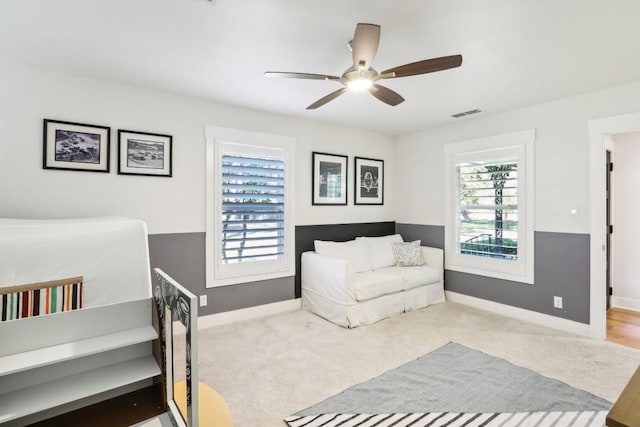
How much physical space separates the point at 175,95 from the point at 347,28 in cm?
213

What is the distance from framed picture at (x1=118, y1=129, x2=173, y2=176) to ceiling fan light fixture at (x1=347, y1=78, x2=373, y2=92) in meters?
2.09

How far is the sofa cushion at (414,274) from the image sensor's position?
405cm

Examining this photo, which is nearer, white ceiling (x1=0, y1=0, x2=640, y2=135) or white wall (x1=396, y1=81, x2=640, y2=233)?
white ceiling (x1=0, y1=0, x2=640, y2=135)

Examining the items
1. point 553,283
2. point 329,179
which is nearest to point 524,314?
point 553,283

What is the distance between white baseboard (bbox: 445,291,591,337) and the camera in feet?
11.1

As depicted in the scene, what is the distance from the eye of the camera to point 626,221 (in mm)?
4184

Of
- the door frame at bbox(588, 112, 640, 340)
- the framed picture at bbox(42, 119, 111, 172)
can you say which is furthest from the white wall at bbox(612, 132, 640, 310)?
the framed picture at bbox(42, 119, 111, 172)

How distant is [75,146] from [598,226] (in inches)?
Answer: 202

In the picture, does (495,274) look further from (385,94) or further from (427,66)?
(427,66)

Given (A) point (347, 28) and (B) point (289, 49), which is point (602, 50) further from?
(B) point (289, 49)

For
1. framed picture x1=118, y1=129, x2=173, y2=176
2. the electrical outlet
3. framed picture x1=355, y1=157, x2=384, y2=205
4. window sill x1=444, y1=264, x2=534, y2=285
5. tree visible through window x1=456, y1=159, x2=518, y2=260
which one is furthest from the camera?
framed picture x1=355, y1=157, x2=384, y2=205

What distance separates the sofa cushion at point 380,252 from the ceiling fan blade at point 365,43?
2865 mm

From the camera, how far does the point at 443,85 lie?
3.07m

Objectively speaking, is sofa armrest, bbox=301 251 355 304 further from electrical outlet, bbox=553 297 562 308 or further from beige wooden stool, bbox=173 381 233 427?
electrical outlet, bbox=553 297 562 308
